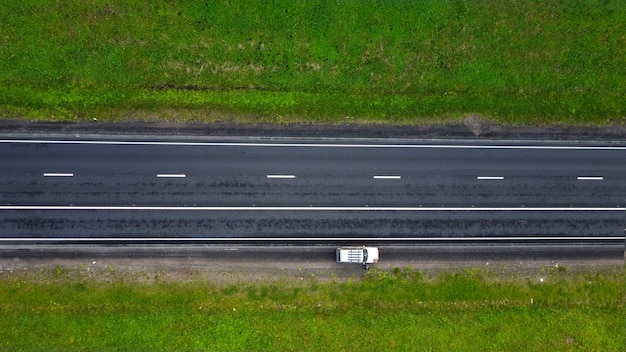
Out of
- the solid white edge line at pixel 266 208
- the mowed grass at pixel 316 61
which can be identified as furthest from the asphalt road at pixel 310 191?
the mowed grass at pixel 316 61

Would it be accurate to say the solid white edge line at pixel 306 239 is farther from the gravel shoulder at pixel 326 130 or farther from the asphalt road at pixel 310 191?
the gravel shoulder at pixel 326 130

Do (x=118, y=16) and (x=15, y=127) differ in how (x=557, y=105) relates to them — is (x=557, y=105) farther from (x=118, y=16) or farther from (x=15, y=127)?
(x=15, y=127)

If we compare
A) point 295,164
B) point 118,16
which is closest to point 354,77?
point 295,164

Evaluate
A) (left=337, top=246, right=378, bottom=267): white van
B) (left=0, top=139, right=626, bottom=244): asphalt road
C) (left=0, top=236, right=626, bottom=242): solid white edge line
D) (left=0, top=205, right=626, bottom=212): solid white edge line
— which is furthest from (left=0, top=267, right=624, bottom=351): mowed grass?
(left=0, top=205, right=626, bottom=212): solid white edge line

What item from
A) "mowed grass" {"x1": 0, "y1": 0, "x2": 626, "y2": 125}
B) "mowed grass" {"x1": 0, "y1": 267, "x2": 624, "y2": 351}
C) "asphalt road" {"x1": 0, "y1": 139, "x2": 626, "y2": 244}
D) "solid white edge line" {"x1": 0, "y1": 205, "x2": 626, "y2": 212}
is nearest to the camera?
"mowed grass" {"x1": 0, "y1": 267, "x2": 624, "y2": 351}

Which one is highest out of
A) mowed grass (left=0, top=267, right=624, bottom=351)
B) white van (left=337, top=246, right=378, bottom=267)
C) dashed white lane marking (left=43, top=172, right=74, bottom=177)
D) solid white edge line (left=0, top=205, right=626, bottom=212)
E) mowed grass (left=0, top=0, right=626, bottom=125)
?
mowed grass (left=0, top=0, right=626, bottom=125)

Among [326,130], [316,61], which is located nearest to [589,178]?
[326,130]

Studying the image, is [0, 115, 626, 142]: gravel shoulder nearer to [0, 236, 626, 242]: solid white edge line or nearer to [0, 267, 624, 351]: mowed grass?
[0, 236, 626, 242]: solid white edge line

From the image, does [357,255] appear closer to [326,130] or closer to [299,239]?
[299,239]
